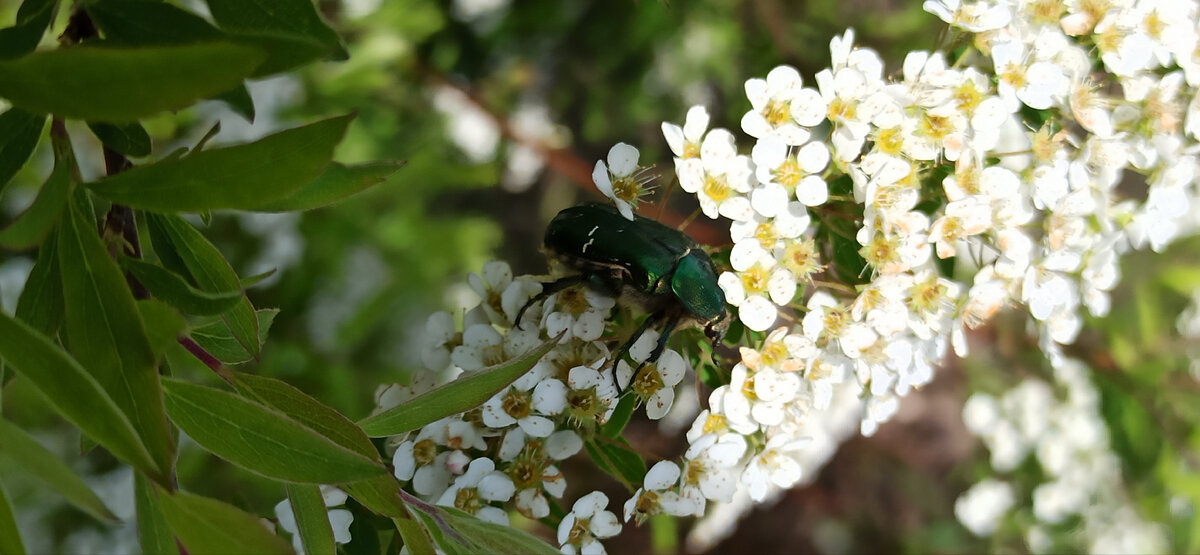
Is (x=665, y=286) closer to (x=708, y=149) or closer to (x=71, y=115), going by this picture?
(x=708, y=149)

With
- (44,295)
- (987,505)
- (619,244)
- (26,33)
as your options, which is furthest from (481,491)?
(987,505)

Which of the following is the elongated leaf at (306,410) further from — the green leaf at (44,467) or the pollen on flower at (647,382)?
the pollen on flower at (647,382)

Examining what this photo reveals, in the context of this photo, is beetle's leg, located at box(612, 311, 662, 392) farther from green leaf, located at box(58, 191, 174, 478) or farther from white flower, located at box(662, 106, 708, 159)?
green leaf, located at box(58, 191, 174, 478)

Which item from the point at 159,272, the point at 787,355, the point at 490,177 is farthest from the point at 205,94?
the point at 490,177

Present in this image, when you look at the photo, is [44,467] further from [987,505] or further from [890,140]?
[987,505]

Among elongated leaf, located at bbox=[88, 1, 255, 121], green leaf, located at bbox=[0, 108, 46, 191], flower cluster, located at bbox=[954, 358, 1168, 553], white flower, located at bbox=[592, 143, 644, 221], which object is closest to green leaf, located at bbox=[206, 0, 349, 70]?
elongated leaf, located at bbox=[88, 1, 255, 121]

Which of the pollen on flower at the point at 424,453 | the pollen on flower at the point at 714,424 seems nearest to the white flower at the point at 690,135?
the pollen on flower at the point at 714,424
